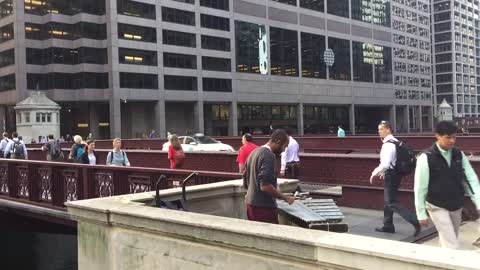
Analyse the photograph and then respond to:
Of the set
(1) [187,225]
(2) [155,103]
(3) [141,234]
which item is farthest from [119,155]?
(2) [155,103]

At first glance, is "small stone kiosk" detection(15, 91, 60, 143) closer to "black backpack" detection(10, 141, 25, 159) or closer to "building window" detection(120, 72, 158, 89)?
"building window" detection(120, 72, 158, 89)

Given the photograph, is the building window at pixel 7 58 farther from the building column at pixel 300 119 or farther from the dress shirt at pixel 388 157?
the dress shirt at pixel 388 157

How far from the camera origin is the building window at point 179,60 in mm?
67438

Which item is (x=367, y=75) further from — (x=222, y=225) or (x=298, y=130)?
(x=222, y=225)

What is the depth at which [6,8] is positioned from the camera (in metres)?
65.4

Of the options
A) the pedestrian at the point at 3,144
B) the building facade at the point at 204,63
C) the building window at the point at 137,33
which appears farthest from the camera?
the building window at the point at 137,33

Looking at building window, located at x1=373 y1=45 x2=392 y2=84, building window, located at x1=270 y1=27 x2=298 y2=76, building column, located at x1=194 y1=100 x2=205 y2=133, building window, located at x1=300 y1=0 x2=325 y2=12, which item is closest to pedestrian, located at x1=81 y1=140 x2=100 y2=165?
building column, located at x1=194 y1=100 x2=205 y2=133

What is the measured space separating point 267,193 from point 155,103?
207 feet

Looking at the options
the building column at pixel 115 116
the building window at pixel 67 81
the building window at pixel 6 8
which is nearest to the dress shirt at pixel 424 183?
the building column at pixel 115 116

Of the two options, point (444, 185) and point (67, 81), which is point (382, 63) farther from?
point (444, 185)

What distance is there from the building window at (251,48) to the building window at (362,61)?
20.9m

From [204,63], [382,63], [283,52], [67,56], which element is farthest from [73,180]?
[382,63]

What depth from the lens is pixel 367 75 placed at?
9462 cm

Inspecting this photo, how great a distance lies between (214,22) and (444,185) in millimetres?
69664
